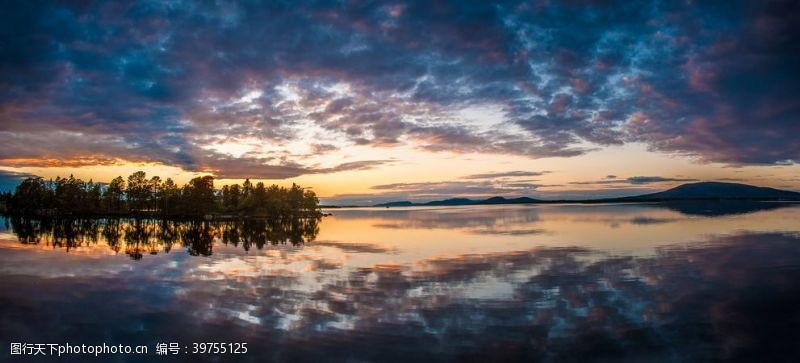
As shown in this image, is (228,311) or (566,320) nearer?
(566,320)

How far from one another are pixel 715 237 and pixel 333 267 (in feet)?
174

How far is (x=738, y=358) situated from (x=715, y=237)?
54.7 meters

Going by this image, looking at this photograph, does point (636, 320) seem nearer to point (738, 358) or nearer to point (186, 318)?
point (738, 358)

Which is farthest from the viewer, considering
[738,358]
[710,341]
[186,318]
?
[186,318]

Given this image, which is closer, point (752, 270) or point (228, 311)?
point (228, 311)

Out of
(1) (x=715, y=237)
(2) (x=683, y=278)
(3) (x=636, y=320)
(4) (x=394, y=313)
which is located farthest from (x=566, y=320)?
(1) (x=715, y=237)

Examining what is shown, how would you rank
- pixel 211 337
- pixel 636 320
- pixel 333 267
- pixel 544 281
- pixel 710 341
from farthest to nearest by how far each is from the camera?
pixel 333 267 → pixel 544 281 → pixel 636 320 → pixel 211 337 → pixel 710 341

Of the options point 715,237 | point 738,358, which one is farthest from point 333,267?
point 715,237

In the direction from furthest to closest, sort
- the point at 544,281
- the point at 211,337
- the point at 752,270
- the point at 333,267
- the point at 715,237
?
the point at 715,237
the point at 333,267
the point at 752,270
the point at 544,281
the point at 211,337

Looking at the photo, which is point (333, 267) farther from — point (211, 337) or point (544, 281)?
point (211, 337)

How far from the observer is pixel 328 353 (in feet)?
56.0

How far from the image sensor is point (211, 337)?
19594mm

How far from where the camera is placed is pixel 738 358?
16.2 meters

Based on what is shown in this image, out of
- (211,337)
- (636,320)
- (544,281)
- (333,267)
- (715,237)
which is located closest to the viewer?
(211,337)
